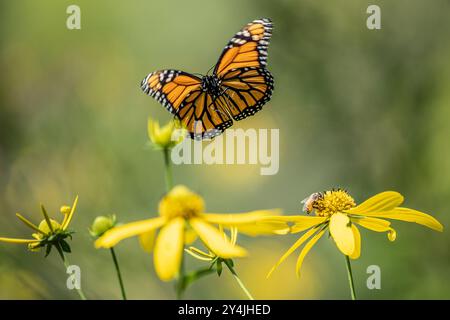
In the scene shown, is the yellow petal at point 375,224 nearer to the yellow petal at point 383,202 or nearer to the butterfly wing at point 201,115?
the yellow petal at point 383,202

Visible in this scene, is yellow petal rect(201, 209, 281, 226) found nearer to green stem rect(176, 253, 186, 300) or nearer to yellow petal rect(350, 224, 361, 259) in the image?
green stem rect(176, 253, 186, 300)

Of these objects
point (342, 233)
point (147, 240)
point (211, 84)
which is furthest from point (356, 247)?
point (211, 84)

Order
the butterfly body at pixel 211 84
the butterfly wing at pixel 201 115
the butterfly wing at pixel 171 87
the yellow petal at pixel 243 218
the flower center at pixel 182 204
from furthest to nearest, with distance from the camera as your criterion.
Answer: the butterfly body at pixel 211 84, the butterfly wing at pixel 201 115, the butterfly wing at pixel 171 87, the flower center at pixel 182 204, the yellow petal at pixel 243 218

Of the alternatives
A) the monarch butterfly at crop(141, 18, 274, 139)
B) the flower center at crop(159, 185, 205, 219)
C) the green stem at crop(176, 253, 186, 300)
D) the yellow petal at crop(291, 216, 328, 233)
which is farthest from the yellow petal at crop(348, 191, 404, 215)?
the monarch butterfly at crop(141, 18, 274, 139)

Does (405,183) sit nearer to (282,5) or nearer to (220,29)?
(282,5)

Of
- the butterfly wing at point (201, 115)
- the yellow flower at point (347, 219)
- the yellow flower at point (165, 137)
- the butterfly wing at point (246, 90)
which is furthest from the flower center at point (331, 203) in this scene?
the butterfly wing at point (246, 90)

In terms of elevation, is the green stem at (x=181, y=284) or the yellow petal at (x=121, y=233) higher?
the yellow petal at (x=121, y=233)

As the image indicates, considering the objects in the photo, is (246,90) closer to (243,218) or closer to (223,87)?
(223,87)
